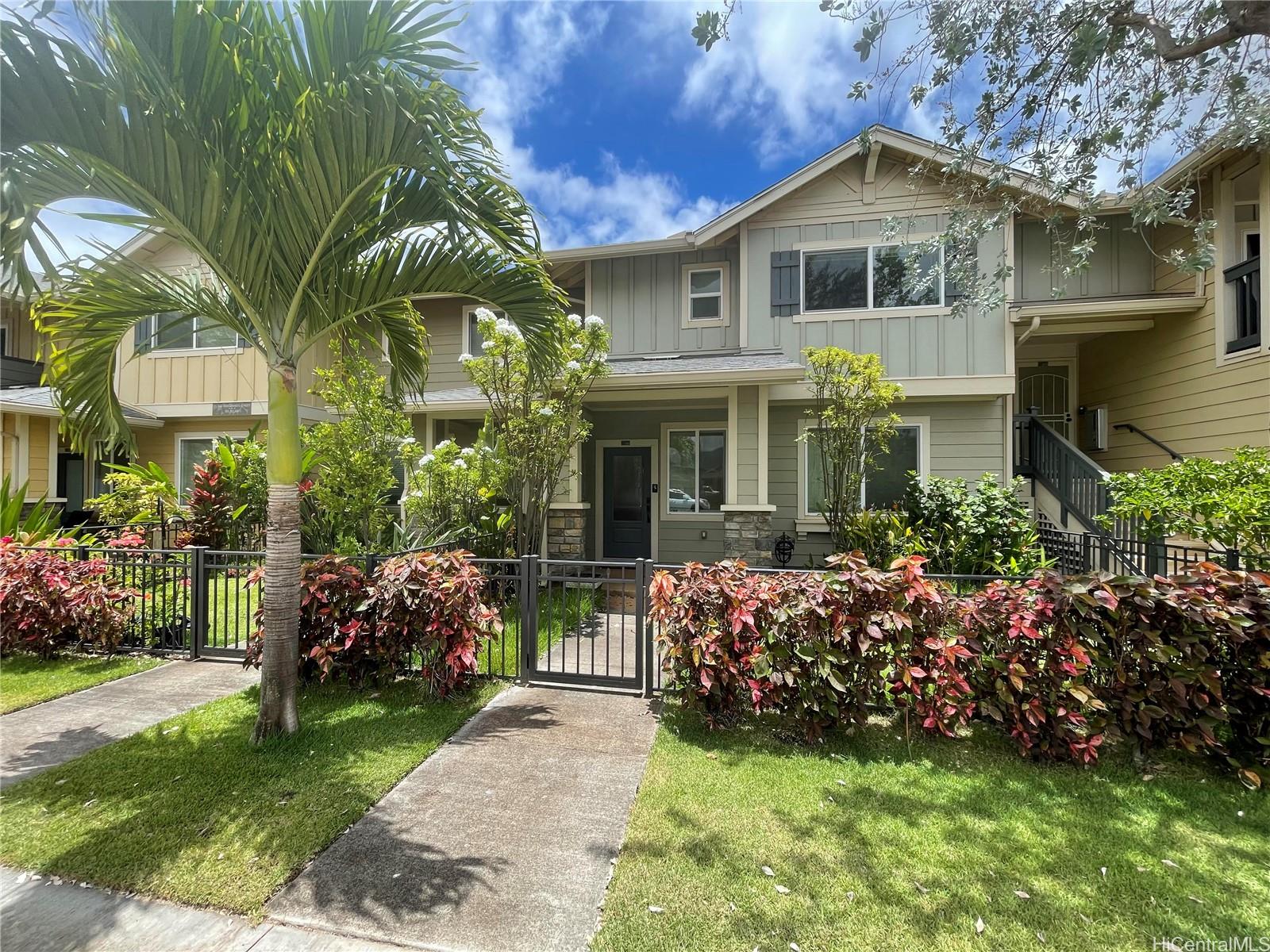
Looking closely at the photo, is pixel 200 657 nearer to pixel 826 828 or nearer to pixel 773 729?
pixel 773 729

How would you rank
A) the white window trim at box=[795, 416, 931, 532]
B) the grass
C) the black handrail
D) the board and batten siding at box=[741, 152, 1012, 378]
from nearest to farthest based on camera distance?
the grass < the black handrail < the board and batten siding at box=[741, 152, 1012, 378] < the white window trim at box=[795, 416, 931, 532]

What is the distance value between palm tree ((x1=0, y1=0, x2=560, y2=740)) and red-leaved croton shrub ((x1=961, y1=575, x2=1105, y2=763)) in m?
3.84

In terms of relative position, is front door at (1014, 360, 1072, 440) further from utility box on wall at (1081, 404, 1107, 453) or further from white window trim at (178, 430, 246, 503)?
white window trim at (178, 430, 246, 503)

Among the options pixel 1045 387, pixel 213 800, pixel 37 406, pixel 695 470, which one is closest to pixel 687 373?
pixel 695 470

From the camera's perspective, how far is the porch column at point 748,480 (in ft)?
26.4

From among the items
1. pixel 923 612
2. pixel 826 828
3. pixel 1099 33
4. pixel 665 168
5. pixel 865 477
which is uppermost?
pixel 665 168

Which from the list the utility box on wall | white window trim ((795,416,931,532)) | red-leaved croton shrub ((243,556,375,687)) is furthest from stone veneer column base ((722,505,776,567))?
the utility box on wall

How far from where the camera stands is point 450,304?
11.3 meters

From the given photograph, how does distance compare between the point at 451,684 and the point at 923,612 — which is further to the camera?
the point at 451,684

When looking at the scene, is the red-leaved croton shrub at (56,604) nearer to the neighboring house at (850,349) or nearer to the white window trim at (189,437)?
the neighboring house at (850,349)

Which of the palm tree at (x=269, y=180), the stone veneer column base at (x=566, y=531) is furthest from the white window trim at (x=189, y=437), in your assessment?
the palm tree at (x=269, y=180)

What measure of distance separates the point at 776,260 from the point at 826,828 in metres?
8.51

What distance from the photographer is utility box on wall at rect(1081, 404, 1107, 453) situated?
9984 millimetres

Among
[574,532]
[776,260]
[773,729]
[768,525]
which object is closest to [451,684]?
[773,729]
